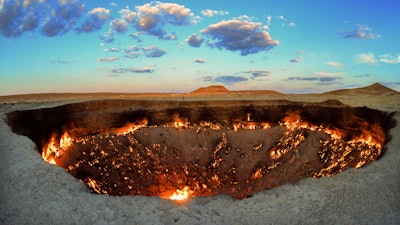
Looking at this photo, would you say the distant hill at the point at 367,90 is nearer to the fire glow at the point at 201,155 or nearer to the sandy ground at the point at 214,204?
the fire glow at the point at 201,155

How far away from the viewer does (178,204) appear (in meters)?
7.17

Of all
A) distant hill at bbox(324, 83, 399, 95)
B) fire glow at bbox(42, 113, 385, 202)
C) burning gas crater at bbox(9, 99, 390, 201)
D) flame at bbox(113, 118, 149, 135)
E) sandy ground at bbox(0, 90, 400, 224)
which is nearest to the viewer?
sandy ground at bbox(0, 90, 400, 224)

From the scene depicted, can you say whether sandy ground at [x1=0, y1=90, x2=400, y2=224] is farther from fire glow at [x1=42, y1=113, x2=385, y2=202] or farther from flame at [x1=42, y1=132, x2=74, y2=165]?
fire glow at [x1=42, y1=113, x2=385, y2=202]

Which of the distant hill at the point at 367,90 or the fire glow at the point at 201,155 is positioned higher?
the distant hill at the point at 367,90

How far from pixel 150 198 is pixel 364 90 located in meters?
54.0

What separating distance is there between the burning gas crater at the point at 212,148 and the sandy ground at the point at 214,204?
939 centimetres

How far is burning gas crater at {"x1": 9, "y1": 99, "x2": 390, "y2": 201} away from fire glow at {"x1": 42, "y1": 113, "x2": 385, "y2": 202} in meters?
0.07

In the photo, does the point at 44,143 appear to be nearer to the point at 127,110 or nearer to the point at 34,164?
the point at 127,110

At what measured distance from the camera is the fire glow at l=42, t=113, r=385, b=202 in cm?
1912

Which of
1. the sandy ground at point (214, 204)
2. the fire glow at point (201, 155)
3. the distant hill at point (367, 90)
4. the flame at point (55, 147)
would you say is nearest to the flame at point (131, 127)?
the fire glow at point (201, 155)

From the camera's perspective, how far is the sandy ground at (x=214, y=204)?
6.49 metres

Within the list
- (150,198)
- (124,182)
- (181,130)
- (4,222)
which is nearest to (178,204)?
(150,198)

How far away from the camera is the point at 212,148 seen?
24328 mm

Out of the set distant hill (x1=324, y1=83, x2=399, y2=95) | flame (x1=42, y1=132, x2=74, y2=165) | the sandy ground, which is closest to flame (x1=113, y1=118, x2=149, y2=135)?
flame (x1=42, y1=132, x2=74, y2=165)
